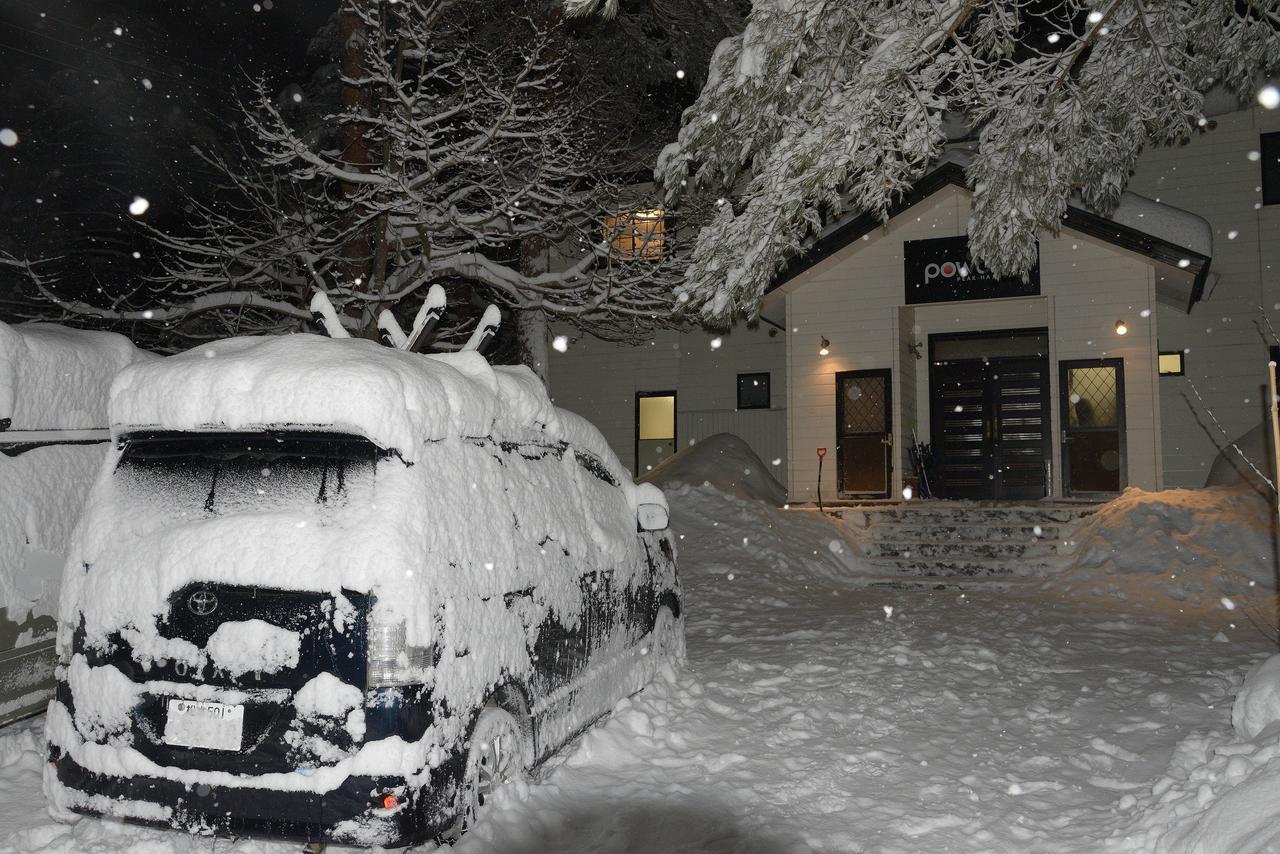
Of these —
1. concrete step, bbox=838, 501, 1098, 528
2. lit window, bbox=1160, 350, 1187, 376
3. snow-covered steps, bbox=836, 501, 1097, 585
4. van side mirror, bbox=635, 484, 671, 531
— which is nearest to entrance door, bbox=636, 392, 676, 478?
concrete step, bbox=838, 501, 1098, 528

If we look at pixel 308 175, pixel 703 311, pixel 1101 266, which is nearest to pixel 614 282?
pixel 308 175

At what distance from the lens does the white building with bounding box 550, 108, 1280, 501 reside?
570 inches

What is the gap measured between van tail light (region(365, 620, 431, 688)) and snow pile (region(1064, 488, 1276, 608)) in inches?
411

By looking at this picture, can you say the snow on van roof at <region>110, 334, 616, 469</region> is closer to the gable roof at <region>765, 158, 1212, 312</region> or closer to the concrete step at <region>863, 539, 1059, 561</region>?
the gable roof at <region>765, 158, 1212, 312</region>

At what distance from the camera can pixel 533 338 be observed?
14.8 m

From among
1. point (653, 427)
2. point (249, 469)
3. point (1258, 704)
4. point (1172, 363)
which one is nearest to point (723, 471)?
point (653, 427)

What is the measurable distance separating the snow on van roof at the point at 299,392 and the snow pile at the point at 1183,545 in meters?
10.3

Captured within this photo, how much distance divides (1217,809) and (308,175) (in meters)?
10.9

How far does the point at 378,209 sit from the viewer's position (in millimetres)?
11117

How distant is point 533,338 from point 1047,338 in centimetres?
917

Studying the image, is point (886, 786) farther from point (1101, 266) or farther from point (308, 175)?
point (1101, 266)

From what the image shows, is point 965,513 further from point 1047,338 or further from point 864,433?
point 1047,338

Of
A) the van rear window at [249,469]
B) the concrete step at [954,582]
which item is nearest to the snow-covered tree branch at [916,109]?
the van rear window at [249,469]

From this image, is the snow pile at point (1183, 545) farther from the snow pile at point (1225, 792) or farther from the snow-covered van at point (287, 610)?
the snow-covered van at point (287, 610)
